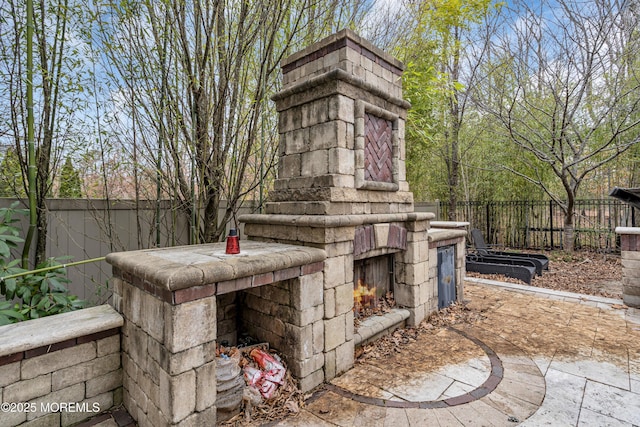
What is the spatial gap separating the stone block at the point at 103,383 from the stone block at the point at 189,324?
2.99 feet

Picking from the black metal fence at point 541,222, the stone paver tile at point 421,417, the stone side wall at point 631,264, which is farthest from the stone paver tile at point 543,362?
the black metal fence at point 541,222

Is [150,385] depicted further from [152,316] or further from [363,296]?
[363,296]

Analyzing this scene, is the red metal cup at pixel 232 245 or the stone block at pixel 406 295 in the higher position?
the red metal cup at pixel 232 245

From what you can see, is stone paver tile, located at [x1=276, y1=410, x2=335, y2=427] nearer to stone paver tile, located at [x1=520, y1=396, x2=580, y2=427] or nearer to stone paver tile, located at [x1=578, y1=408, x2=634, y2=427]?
stone paver tile, located at [x1=520, y1=396, x2=580, y2=427]

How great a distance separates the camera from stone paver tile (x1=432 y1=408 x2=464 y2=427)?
2225mm

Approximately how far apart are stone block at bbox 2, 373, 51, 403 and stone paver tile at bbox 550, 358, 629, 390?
4.17 meters

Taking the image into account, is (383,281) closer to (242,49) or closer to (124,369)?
(124,369)

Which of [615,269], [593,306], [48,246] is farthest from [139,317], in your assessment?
[615,269]

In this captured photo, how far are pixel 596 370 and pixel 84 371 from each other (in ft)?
14.3

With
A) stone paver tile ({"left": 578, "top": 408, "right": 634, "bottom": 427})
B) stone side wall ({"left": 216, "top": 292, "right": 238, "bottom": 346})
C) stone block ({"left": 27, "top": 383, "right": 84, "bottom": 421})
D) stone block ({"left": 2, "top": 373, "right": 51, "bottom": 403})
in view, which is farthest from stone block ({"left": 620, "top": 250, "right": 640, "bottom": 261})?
stone block ({"left": 2, "top": 373, "right": 51, "bottom": 403})

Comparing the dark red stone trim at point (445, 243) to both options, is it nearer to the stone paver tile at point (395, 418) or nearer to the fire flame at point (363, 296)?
the fire flame at point (363, 296)

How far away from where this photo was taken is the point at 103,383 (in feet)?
7.71

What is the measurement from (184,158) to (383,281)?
2.92 m

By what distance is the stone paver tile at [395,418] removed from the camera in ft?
7.32
